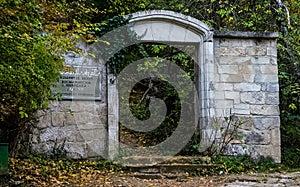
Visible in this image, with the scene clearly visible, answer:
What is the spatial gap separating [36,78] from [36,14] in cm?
109

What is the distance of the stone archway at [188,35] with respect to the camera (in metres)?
5.85

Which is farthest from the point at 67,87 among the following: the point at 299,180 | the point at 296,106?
the point at 296,106

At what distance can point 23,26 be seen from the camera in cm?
369

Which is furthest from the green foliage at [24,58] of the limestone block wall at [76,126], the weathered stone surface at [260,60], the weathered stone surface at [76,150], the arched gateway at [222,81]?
the weathered stone surface at [260,60]

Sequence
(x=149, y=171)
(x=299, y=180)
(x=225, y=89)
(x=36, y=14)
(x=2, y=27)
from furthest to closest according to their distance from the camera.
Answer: (x=225, y=89)
(x=149, y=171)
(x=299, y=180)
(x=36, y=14)
(x=2, y=27)

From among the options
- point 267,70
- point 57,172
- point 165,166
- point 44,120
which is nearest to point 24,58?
point 57,172

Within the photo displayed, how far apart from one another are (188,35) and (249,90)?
1.28 m

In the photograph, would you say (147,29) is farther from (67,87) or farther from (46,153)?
(46,153)

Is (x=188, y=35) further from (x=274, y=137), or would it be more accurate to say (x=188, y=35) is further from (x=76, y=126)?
(x=76, y=126)

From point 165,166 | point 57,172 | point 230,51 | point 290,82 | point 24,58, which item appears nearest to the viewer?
point 24,58

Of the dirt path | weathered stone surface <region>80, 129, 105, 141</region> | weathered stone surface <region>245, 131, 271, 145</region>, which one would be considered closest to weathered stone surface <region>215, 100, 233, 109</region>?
weathered stone surface <region>245, 131, 271, 145</region>

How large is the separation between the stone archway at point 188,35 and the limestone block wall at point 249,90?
0.13 metres

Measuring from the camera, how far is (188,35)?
606 cm

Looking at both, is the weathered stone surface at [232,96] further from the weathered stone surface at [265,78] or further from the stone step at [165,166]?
the stone step at [165,166]
